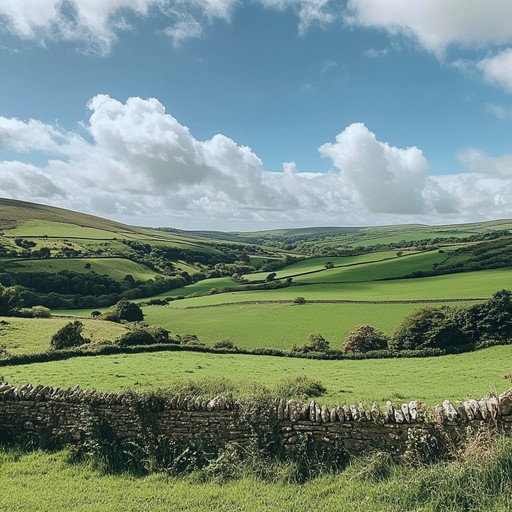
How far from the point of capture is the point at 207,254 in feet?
625

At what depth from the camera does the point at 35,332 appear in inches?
1989

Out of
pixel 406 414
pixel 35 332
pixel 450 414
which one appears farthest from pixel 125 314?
pixel 450 414

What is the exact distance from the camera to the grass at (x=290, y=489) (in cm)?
695

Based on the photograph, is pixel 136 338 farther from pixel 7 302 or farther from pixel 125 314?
pixel 7 302

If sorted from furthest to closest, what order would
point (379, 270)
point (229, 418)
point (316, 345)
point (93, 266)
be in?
1. point (93, 266)
2. point (379, 270)
3. point (316, 345)
4. point (229, 418)

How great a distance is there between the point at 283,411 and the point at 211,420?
2041 mm

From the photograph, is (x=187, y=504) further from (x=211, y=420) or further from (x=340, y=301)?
(x=340, y=301)

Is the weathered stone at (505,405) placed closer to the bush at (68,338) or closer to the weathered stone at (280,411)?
the weathered stone at (280,411)

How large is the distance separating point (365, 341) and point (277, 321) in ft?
67.6

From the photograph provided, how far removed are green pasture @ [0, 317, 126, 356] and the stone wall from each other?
32.6 metres

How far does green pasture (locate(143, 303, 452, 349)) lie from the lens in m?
56.5

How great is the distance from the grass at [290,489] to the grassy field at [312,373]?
26.8 ft

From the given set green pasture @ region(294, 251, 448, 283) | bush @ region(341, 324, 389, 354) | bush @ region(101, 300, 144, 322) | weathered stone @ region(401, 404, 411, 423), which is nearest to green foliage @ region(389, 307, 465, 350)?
bush @ region(341, 324, 389, 354)

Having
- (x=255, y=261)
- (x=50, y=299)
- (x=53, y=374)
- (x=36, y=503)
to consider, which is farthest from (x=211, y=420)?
(x=255, y=261)
